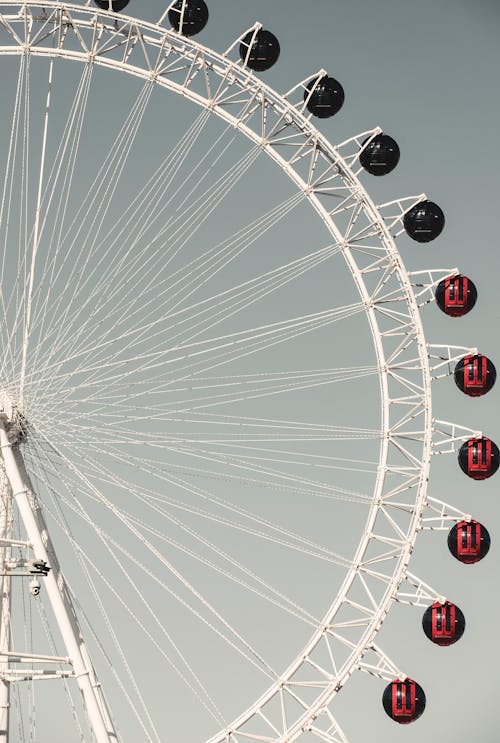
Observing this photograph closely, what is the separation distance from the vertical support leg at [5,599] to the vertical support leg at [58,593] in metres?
0.32

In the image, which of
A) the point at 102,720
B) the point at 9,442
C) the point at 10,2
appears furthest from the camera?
the point at 10,2

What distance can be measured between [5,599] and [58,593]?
1277mm

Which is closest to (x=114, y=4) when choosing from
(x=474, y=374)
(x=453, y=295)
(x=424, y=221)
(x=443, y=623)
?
(x=424, y=221)

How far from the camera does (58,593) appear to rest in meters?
27.6

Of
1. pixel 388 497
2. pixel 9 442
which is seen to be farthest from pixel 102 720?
pixel 388 497

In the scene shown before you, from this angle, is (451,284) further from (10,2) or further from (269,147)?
(10,2)

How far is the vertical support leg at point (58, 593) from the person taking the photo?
2669cm

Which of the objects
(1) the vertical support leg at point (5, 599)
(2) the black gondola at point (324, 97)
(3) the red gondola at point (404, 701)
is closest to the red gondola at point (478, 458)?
(3) the red gondola at point (404, 701)

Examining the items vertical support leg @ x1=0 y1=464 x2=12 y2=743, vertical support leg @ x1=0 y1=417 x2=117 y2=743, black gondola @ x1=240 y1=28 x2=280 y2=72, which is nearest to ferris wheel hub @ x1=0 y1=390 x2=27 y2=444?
vertical support leg @ x1=0 y1=417 x2=117 y2=743

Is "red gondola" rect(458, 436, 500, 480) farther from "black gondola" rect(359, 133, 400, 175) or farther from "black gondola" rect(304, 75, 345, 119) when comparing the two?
"black gondola" rect(304, 75, 345, 119)

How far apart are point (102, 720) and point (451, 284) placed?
11.4 meters

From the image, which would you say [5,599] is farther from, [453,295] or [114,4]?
[114,4]

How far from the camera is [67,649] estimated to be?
27.1 metres

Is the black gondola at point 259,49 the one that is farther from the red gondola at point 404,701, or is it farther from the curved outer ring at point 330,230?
the red gondola at point 404,701
